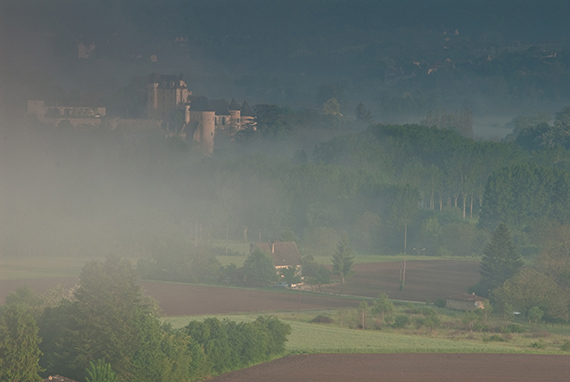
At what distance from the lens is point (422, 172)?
132 metres

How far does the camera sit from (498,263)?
81.6 metres

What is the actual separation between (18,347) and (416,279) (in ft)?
155

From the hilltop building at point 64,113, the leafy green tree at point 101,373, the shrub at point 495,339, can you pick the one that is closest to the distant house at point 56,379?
the leafy green tree at point 101,373

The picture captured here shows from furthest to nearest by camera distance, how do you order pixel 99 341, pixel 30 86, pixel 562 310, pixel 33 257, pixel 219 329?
pixel 30 86, pixel 33 257, pixel 562 310, pixel 219 329, pixel 99 341

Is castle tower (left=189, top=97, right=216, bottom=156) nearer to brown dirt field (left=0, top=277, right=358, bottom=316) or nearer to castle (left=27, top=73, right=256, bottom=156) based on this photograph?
castle (left=27, top=73, right=256, bottom=156)

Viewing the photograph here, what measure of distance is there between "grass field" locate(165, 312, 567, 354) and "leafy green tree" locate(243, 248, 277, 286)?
1737 cm

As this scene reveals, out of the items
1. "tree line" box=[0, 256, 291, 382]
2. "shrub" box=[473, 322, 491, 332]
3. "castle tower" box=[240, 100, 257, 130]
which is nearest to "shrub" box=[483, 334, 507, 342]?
"shrub" box=[473, 322, 491, 332]

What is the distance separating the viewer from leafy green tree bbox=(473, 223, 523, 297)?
80.1 m

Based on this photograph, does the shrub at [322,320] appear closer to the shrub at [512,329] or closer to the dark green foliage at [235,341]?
the dark green foliage at [235,341]

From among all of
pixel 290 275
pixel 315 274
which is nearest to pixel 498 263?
pixel 315 274

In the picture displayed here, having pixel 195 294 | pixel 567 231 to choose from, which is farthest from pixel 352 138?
pixel 195 294

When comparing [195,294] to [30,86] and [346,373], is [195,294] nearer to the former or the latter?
[346,373]

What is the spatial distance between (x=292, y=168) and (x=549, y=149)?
4448 centimetres

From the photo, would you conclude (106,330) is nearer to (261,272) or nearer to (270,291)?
(270,291)
